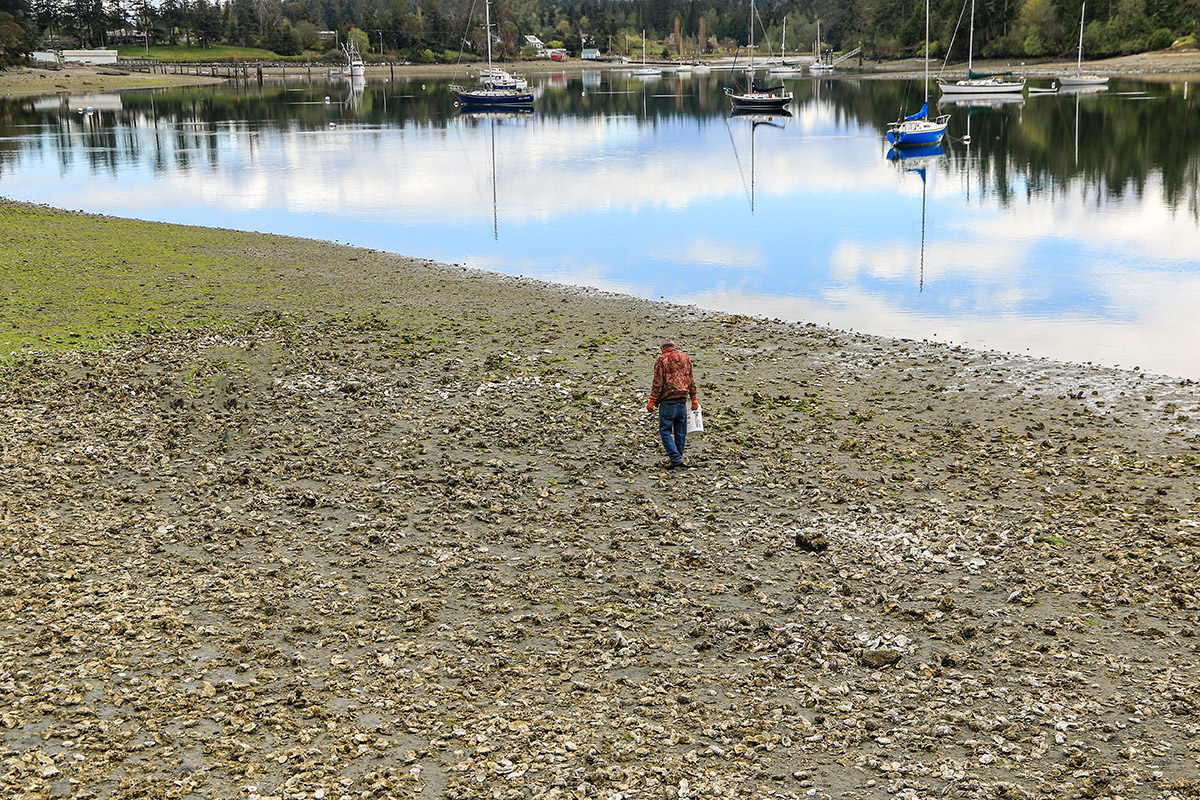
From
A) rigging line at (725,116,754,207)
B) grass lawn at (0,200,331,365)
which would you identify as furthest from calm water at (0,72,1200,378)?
grass lawn at (0,200,331,365)

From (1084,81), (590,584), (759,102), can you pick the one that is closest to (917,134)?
(759,102)

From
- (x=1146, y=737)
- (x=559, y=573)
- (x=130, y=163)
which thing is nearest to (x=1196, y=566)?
(x=1146, y=737)

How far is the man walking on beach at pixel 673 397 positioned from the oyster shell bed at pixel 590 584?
613 mm

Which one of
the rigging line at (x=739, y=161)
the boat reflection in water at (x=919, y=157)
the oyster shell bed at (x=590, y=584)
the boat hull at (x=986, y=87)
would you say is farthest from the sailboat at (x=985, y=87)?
the oyster shell bed at (x=590, y=584)

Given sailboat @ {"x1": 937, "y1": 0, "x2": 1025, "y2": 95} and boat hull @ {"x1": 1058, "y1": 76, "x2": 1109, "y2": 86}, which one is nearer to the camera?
sailboat @ {"x1": 937, "y1": 0, "x2": 1025, "y2": 95}

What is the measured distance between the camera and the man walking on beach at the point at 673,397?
17.0 metres

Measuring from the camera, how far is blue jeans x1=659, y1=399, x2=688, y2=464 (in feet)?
56.2

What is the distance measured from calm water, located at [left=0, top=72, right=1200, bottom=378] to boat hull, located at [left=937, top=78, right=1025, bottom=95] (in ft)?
43.1

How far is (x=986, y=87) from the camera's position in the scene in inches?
4941

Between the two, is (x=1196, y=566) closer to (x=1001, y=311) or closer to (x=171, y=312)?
(x=1001, y=311)

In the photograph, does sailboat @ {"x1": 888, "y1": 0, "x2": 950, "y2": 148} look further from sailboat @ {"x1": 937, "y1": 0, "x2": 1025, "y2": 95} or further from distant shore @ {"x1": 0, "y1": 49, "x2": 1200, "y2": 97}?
distant shore @ {"x1": 0, "y1": 49, "x2": 1200, "y2": 97}

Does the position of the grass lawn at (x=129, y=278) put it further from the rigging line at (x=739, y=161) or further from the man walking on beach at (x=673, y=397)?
the rigging line at (x=739, y=161)

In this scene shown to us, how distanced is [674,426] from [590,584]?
4547mm

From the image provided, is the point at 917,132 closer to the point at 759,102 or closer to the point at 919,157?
the point at 919,157
